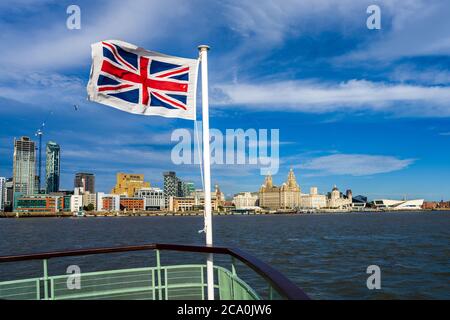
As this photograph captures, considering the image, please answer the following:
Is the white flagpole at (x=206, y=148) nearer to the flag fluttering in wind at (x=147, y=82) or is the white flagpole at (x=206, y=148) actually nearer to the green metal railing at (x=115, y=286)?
the flag fluttering in wind at (x=147, y=82)

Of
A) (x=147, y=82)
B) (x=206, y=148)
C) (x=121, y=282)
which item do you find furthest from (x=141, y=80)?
(x=121, y=282)

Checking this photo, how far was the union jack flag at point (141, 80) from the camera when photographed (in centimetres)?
811

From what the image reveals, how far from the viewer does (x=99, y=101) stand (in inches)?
317

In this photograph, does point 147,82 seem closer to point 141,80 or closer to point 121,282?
point 141,80

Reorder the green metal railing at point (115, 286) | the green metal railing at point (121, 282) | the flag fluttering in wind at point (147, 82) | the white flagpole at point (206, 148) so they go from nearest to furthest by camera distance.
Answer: the green metal railing at point (121, 282), the green metal railing at point (115, 286), the white flagpole at point (206, 148), the flag fluttering in wind at point (147, 82)

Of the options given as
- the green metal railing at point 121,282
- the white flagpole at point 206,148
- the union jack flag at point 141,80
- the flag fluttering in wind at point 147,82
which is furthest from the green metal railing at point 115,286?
the union jack flag at point 141,80

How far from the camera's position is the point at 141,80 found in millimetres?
8422

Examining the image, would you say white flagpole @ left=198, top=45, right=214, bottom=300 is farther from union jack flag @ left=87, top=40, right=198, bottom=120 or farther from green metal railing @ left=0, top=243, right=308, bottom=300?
green metal railing @ left=0, top=243, right=308, bottom=300

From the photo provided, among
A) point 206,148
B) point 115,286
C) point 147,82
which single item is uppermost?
point 147,82

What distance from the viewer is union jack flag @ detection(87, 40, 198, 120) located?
811cm

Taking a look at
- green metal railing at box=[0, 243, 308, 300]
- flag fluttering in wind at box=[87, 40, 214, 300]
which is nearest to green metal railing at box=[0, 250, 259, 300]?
green metal railing at box=[0, 243, 308, 300]

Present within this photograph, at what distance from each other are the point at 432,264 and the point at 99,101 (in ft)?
98.1
